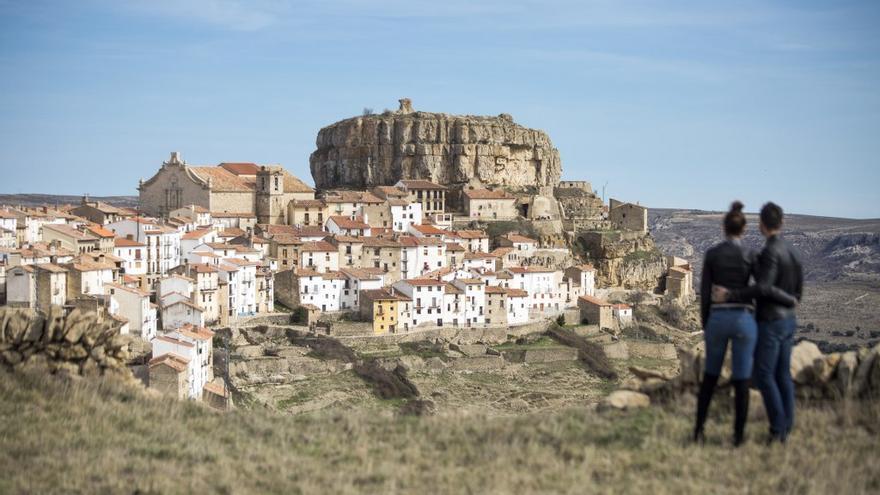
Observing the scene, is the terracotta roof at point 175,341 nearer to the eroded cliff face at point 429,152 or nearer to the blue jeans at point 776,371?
the blue jeans at point 776,371

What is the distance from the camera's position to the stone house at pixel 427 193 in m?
66.0

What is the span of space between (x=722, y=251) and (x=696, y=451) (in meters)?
1.70

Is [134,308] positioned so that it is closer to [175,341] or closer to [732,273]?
[175,341]

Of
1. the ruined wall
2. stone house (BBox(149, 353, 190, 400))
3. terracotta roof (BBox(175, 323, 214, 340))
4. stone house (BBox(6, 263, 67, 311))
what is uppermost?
the ruined wall

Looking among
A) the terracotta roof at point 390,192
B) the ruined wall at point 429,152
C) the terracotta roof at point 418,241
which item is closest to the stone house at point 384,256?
the terracotta roof at point 418,241

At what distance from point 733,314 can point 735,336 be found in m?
0.18

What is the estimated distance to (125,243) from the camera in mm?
44500

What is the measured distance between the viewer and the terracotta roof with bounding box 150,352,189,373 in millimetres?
28734

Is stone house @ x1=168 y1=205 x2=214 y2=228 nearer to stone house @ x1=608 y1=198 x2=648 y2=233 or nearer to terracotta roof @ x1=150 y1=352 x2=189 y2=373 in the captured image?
terracotta roof @ x1=150 y1=352 x2=189 y2=373

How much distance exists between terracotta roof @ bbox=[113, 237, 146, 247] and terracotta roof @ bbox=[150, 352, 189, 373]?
15350 mm

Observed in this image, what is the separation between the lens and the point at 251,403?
112ft

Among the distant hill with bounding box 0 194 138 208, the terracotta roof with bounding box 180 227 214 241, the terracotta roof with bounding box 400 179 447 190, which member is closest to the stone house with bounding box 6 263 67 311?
the terracotta roof with bounding box 180 227 214 241

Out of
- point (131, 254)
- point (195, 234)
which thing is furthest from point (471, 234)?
point (131, 254)


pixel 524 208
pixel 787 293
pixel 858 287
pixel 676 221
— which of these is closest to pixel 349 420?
pixel 787 293
